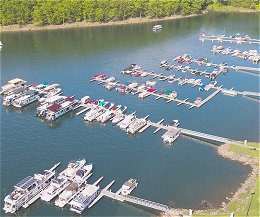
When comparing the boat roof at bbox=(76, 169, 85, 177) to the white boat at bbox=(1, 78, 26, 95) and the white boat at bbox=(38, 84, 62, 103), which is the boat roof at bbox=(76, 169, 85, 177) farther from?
the white boat at bbox=(1, 78, 26, 95)

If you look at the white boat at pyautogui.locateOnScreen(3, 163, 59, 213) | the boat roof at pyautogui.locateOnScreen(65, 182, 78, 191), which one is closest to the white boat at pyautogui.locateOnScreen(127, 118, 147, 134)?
the white boat at pyautogui.locateOnScreen(3, 163, 59, 213)

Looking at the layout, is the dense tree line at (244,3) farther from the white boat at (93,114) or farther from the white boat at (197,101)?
the white boat at (93,114)

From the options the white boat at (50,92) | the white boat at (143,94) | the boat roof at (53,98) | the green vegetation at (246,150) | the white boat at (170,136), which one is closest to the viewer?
the green vegetation at (246,150)

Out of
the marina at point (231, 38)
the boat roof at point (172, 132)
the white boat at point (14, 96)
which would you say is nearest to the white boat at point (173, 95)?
the boat roof at point (172, 132)

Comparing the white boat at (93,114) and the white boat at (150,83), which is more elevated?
the white boat at (150,83)

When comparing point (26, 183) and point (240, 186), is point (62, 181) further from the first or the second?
point (240, 186)
